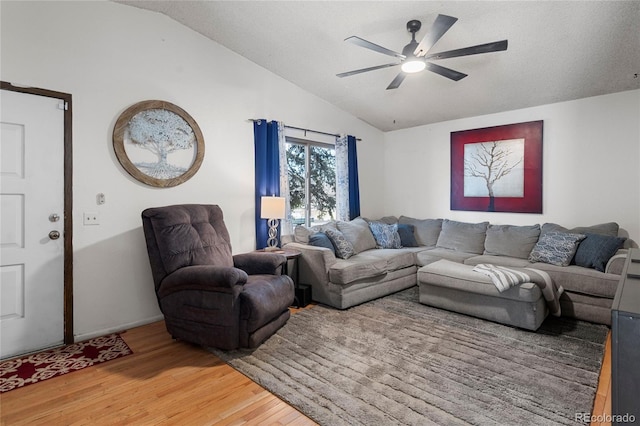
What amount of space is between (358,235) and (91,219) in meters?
2.91

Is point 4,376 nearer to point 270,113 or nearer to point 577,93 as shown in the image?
point 270,113

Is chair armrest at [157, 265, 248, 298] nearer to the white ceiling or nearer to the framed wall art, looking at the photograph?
the framed wall art

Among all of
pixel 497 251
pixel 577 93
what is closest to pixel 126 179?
pixel 497 251

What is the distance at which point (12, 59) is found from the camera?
2.46m

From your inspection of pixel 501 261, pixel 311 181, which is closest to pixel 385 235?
pixel 311 181

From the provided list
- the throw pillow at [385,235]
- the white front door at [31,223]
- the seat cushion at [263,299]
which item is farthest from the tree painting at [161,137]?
the throw pillow at [385,235]

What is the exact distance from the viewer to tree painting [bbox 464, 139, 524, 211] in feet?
14.5

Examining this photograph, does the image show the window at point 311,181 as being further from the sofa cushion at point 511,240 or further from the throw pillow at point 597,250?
the throw pillow at point 597,250

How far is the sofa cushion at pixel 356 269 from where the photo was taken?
339 cm

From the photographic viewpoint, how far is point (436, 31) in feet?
7.55

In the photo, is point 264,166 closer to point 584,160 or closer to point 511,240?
point 511,240

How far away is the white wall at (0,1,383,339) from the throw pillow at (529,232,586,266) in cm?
331

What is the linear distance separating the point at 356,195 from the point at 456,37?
2.60 meters

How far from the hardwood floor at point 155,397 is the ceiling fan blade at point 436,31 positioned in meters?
2.46
